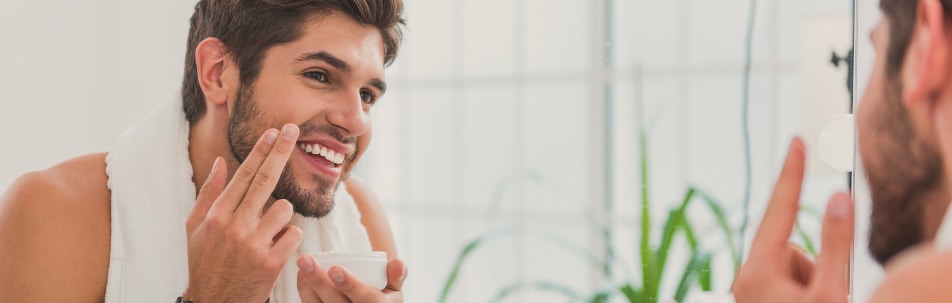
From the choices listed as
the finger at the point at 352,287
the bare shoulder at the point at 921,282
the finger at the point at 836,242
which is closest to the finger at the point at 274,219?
the finger at the point at 352,287

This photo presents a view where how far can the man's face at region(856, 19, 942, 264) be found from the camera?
0.50 metres

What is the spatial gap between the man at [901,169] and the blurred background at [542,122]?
3.73 ft

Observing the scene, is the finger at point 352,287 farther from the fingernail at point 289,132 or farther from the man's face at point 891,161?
the man's face at point 891,161

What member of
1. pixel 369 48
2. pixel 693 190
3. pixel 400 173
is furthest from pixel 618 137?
pixel 369 48

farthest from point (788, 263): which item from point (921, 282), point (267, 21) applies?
point (267, 21)

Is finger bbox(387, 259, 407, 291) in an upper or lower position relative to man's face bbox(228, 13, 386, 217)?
lower

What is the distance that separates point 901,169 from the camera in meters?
0.52

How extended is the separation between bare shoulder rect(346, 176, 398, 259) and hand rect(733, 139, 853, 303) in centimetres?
116

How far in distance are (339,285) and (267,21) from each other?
493mm

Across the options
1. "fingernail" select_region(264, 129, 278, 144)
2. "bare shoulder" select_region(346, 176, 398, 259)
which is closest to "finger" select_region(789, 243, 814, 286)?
"fingernail" select_region(264, 129, 278, 144)

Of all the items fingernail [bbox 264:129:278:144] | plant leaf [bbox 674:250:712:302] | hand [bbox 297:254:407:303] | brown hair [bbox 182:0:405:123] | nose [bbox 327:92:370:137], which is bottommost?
plant leaf [bbox 674:250:712:302]

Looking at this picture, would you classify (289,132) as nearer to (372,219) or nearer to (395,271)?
(395,271)

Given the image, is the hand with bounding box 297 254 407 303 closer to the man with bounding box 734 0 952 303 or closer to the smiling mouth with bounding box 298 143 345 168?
the smiling mouth with bounding box 298 143 345 168

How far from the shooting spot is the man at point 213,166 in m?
1.37
